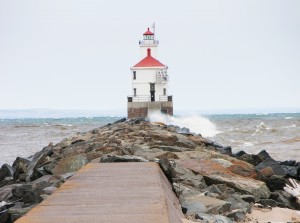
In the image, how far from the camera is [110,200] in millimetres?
3256

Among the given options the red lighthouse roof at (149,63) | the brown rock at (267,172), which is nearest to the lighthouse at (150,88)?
the red lighthouse roof at (149,63)

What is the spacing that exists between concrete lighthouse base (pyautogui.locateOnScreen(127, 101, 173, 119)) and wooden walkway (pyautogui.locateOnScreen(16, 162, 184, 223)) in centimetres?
3277

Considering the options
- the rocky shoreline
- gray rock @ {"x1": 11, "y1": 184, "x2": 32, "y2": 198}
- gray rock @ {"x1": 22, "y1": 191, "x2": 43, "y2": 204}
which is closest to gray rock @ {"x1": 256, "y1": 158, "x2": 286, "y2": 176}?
the rocky shoreline

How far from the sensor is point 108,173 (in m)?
4.30

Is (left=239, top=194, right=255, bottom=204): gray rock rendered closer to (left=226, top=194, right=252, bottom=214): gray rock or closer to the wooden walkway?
(left=226, top=194, right=252, bottom=214): gray rock

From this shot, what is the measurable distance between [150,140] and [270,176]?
263 centimetres

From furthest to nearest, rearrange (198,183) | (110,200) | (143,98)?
(143,98) → (198,183) → (110,200)

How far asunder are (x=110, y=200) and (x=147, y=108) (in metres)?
34.1

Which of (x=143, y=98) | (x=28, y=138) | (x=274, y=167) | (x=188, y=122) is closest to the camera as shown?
(x=274, y=167)

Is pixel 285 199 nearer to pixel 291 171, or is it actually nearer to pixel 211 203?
pixel 211 203

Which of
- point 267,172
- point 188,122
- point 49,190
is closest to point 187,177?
point 49,190

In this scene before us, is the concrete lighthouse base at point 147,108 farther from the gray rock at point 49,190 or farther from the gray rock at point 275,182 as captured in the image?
the gray rock at point 49,190

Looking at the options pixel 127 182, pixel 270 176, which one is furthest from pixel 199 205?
pixel 270 176

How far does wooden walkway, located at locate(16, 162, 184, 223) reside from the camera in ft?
9.18
